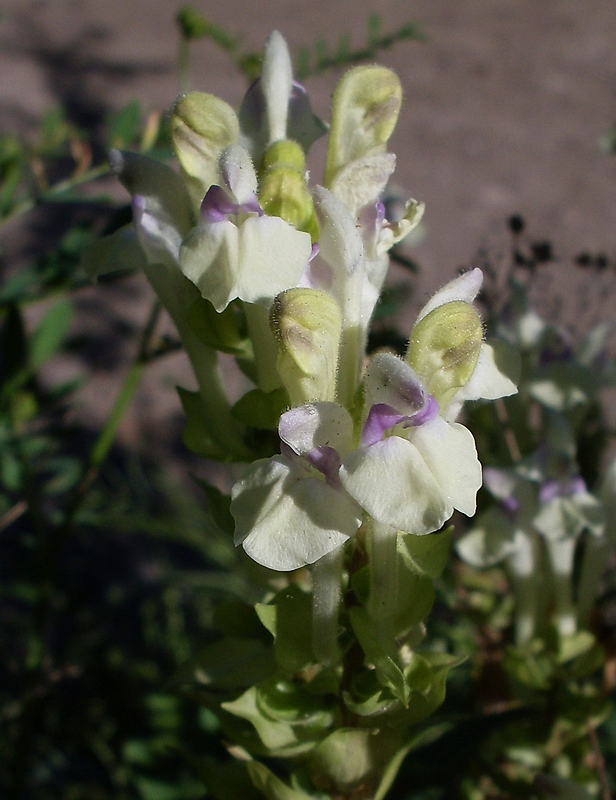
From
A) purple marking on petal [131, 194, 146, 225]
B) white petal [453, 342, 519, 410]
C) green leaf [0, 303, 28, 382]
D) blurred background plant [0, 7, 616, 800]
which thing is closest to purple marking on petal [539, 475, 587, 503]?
blurred background plant [0, 7, 616, 800]

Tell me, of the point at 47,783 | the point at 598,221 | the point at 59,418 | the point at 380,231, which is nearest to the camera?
the point at 380,231

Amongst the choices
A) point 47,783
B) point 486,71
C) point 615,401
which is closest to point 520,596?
point 47,783

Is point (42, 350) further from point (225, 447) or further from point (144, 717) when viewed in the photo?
point (144, 717)

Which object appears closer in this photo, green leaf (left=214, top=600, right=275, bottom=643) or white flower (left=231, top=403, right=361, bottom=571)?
white flower (left=231, top=403, right=361, bottom=571)

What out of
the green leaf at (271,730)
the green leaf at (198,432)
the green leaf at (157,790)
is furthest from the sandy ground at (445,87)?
the green leaf at (271,730)

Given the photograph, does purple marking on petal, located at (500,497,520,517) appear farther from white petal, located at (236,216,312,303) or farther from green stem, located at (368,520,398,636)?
white petal, located at (236,216,312,303)

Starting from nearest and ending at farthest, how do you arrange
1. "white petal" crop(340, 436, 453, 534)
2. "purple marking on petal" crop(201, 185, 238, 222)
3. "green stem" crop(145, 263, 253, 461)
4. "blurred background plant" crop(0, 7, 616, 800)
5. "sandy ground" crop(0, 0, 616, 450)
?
"white petal" crop(340, 436, 453, 534), "purple marking on petal" crop(201, 185, 238, 222), "green stem" crop(145, 263, 253, 461), "blurred background plant" crop(0, 7, 616, 800), "sandy ground" crop(0, 0, 616, 450)

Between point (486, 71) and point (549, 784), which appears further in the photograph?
point (486, 71)
